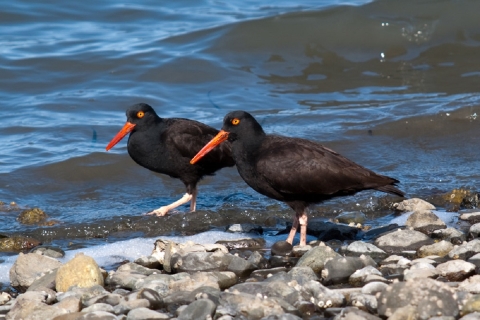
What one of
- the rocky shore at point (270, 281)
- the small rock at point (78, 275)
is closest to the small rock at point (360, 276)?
the rocky shore at point (270, 281)

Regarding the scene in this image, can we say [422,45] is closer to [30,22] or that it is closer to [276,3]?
[276,3]

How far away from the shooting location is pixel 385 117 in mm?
9242

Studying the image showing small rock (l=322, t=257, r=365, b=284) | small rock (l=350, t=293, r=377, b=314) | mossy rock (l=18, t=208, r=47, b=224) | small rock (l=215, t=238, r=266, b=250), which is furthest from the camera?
mossy rock (l=18, t=208, r=47, b=224)

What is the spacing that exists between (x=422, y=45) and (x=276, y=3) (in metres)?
3.31

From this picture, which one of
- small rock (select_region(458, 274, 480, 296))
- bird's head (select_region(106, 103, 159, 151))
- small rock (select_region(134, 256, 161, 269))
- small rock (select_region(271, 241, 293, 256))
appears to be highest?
bird's head (select_region(106, 103, 159, 151))

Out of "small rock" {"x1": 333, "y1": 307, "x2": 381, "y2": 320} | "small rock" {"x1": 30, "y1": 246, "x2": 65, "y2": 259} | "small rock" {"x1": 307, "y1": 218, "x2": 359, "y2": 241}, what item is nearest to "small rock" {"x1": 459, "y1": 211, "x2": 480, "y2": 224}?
"small rock" {"x1": 307, "y1": 218, "x2": 359, "y2": 241}

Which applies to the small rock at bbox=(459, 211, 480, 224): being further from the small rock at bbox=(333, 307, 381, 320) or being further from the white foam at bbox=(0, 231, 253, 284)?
the small rock at bbox=(333, 307, 381, 320)

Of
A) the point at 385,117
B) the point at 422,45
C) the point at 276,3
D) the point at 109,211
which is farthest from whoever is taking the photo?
the point at 276,3

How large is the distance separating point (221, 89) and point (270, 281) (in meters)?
6.87

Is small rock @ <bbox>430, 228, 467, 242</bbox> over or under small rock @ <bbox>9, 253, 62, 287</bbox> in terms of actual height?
over

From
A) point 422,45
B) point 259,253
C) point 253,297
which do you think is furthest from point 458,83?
point 253,297

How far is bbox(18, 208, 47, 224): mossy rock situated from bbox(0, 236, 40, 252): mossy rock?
0.59m

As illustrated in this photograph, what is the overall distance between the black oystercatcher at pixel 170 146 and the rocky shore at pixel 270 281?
1496mm

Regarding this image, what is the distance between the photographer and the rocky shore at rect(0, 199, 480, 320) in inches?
148
